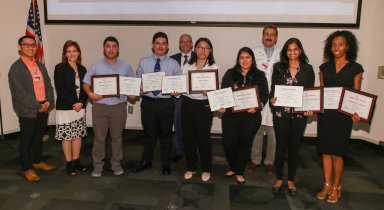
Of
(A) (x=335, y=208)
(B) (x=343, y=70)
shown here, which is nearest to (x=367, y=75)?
(B) (x=343, y=70)

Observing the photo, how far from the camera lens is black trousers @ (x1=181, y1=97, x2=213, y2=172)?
3.25 m

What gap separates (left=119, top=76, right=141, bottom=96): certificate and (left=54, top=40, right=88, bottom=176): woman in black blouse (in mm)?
481

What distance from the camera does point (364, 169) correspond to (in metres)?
3.98

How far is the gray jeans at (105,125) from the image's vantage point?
3.36 meters

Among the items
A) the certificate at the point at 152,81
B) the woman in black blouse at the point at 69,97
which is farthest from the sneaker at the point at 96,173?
the certificate at the point at 152,81

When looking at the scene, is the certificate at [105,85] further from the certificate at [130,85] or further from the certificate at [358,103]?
the certificate at [358,103]

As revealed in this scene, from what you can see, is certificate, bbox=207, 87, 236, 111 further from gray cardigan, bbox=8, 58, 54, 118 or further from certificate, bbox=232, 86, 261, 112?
gray cardigan, bbox=8, 58, 54, 118

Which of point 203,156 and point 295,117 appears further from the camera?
point 203,156

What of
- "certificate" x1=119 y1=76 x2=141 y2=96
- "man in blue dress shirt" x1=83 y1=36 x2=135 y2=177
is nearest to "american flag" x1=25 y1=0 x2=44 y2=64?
"man in blue dress shirt" x1=83 y1=36 x2=135 y2=177

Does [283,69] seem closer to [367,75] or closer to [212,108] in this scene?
[212,108]

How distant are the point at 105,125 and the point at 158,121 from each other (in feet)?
1.99

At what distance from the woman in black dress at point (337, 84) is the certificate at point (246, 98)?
658mm

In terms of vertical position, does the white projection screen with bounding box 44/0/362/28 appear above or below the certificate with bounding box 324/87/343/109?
above

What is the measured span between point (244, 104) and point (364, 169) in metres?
2.14
